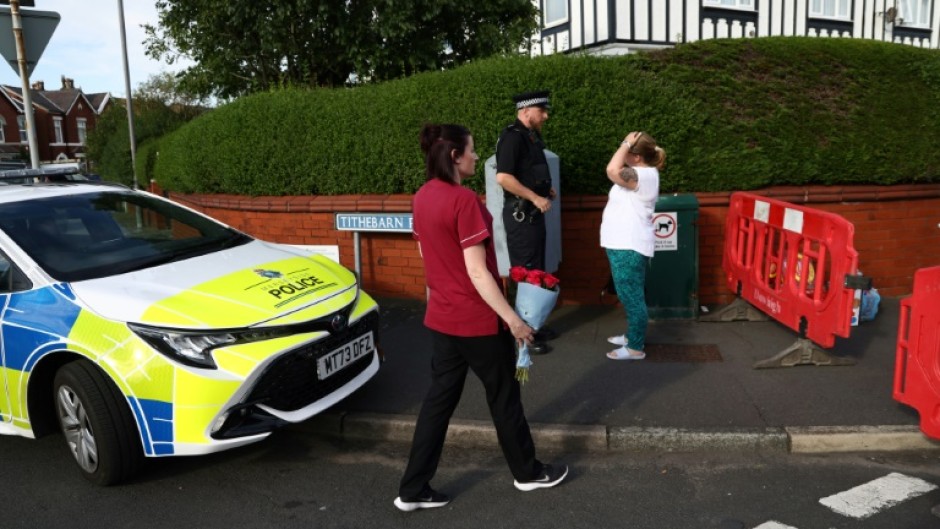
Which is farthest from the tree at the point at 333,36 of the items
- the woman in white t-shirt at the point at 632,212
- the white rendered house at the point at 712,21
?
the woman in white t-shirt at the point at 632,212

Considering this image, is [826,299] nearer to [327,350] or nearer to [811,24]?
[327,350]

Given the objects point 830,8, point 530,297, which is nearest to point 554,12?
point 830,8

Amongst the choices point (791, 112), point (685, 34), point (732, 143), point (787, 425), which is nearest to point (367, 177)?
point (732, 143)

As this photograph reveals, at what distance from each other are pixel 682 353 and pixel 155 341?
12.1 ft

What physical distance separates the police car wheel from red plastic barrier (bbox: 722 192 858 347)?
4111mm

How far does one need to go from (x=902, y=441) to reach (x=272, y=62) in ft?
32.5

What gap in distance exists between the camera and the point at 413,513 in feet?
11.1

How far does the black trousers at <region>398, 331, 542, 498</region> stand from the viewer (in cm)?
318

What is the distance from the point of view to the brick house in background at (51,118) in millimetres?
60469

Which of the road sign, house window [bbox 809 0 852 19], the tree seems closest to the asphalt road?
the road sign

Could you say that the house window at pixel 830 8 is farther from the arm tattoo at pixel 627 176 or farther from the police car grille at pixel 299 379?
the police car grille at pixel 299 379

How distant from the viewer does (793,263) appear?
5066mm

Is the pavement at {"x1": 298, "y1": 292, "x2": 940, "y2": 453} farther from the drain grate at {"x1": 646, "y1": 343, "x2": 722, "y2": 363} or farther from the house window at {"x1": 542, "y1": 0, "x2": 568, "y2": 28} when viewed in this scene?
the house window at {"x1": 542, "y1": 0, "x2": 568, "y2": 28}

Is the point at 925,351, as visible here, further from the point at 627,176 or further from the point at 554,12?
the point at 554,12
